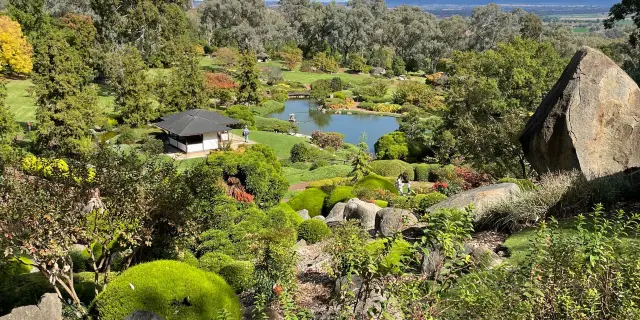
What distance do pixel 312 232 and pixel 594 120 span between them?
709 cm

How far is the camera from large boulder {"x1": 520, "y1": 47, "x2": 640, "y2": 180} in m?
11.1

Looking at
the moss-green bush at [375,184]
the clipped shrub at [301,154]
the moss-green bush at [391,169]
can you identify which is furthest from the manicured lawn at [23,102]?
the moss-green bush at [375,184]

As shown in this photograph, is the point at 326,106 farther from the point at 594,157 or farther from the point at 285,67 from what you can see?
the point at 594,157

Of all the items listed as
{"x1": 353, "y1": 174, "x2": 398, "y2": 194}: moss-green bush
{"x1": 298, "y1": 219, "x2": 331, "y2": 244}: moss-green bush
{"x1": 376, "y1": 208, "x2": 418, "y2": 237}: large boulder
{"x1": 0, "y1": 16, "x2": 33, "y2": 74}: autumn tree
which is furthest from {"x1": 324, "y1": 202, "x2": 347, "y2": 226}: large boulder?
{"x1": 0, "y1": 16, "x2": 33, "y2": 74}: autumn tree

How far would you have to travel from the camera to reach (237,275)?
9234 mm

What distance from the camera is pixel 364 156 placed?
75.5 ft

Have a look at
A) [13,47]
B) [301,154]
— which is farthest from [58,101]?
[13,47]

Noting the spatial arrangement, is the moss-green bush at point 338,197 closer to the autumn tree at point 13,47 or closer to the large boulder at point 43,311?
the large boulder at point 43,311

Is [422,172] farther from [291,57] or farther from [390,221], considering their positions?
[291,57]

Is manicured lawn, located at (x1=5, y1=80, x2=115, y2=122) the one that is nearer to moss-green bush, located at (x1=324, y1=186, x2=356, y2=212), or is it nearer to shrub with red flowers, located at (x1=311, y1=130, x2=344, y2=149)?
shrub with red flowers, located at (x1=311, y1=130, x2=344, y2=149)

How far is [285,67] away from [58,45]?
4526 cm

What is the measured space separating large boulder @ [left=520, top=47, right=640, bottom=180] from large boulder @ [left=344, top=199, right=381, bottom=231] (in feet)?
14.7

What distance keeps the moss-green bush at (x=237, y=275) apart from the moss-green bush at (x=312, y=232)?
10.6 feet

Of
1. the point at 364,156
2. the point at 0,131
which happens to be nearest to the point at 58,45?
the point at 0,131
